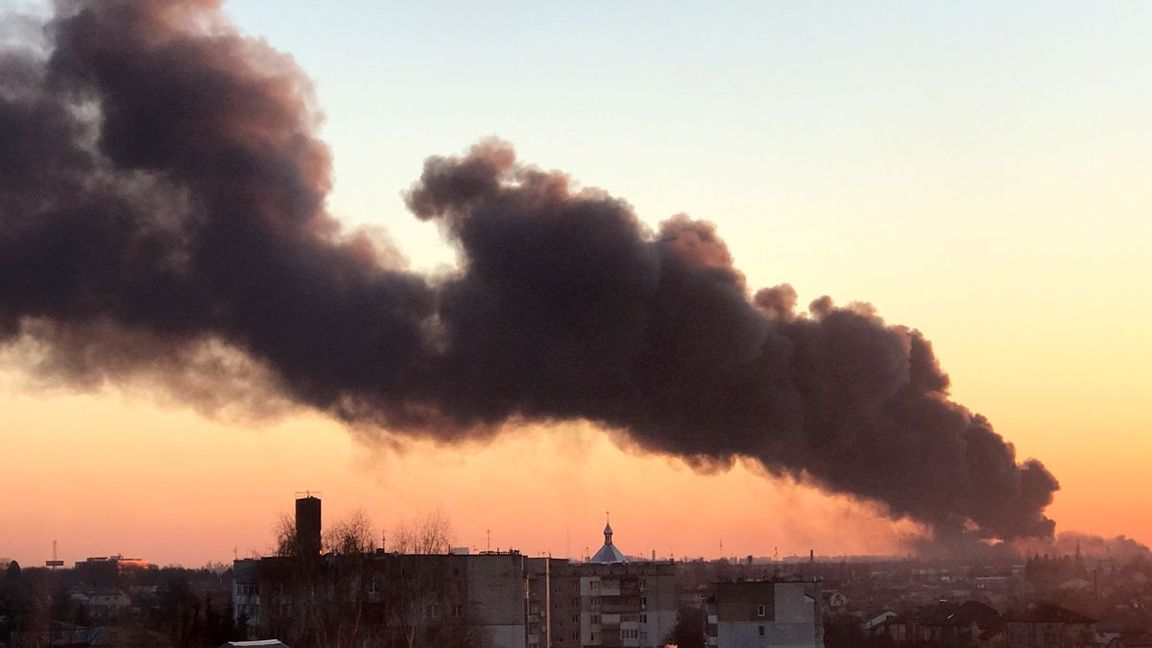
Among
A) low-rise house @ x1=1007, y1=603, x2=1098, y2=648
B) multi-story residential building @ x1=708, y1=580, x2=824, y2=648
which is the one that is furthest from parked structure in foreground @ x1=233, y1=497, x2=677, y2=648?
low-rise house @ x1=1007, y1=603, x2=1098, y2=648

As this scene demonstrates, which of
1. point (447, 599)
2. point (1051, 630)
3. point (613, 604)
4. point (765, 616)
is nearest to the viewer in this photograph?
point (447, 599)

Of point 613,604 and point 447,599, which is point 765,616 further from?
point 613,604

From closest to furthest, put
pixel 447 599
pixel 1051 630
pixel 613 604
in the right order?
pixel 447 599, pixel 613 604, pixel 1051 630

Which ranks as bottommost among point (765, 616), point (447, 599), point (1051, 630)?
point (1051, 630)

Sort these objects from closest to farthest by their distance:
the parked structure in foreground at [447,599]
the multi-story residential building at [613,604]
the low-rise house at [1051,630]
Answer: the parked structure in foreground at [447,599] < the multi-story residential building at [613,604] < the low-rise house at [1051,630]

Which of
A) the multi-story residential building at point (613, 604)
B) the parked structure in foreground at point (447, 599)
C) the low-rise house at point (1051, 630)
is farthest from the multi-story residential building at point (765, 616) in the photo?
the low-rise house at point (1051, 630)

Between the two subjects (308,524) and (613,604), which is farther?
(613,604)

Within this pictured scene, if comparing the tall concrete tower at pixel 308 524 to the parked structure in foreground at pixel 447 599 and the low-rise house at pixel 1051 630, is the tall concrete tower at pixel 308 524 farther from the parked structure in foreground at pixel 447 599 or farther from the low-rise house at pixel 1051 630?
the low-rise house at pixel 1051 630

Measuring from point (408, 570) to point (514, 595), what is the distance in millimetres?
8445

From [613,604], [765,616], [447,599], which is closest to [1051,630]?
[613,604]

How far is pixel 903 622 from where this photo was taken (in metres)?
119

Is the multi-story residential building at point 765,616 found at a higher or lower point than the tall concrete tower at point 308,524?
lower

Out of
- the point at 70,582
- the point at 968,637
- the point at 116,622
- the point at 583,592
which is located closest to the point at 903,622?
the point at 968,637

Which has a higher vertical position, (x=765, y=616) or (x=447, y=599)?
(x=447, y=599)
